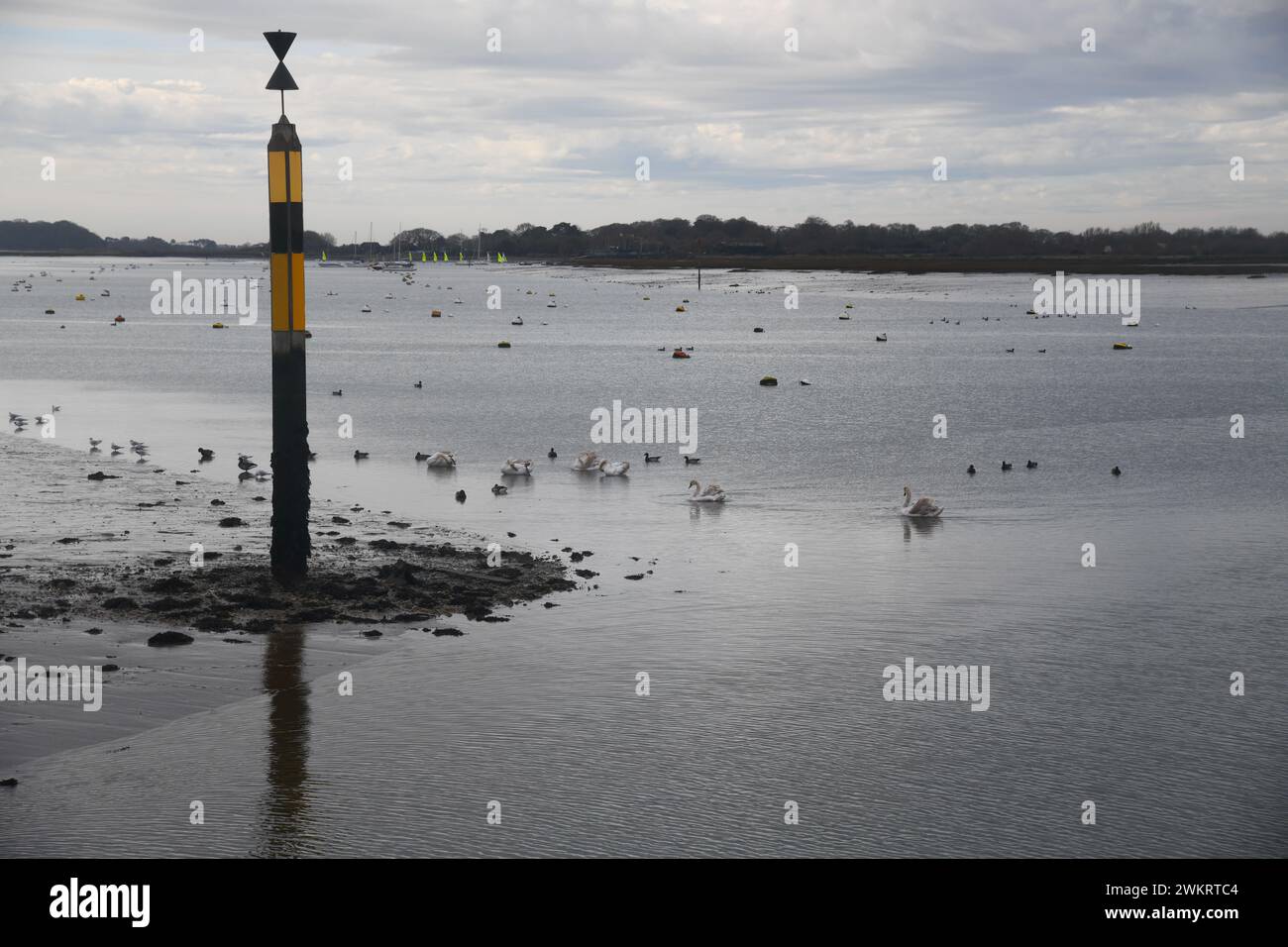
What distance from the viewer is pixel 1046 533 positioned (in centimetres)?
2373

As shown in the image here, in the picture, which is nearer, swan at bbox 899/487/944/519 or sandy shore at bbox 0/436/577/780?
sandy shore at bbox 0/436/577/780

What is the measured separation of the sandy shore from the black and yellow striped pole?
61 cm

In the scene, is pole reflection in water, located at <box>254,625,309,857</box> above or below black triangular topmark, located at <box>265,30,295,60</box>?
below

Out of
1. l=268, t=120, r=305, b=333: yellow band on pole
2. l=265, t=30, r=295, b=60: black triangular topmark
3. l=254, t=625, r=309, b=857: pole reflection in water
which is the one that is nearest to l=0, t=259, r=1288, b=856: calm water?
l=254, t=625, r=309, b=857: pole reflection in water

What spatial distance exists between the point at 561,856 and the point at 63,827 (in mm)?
3617

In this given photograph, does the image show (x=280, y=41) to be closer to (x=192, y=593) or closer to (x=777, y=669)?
(x=192, y=593)

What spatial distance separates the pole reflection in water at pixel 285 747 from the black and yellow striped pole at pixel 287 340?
2.22 m

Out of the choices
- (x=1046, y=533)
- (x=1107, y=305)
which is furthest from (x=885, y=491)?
(x=1107, y=305)

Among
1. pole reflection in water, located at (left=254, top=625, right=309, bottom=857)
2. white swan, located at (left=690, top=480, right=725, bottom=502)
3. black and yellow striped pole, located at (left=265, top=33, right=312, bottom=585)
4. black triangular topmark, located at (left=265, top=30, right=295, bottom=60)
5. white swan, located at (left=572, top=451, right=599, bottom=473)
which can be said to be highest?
black triangular topmark, located at (left=265, top=30, right=295, bottom=60)

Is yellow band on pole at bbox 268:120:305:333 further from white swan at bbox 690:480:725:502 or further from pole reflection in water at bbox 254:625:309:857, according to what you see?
white swan at bbox 690:480:725:502

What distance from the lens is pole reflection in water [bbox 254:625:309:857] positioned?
33.2ft

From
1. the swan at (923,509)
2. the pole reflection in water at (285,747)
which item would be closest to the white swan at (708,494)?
the swan at (923,509)

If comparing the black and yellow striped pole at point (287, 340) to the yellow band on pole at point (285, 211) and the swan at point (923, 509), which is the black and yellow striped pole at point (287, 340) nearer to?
the yellow band on pole at point (285, 211)

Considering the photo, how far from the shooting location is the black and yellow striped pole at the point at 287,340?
17.9 m
